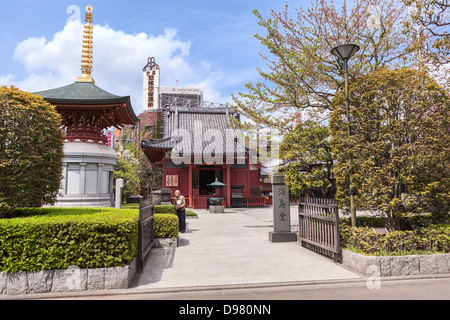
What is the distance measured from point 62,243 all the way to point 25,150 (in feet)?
8.00

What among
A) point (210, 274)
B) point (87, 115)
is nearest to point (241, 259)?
point (210, 274)

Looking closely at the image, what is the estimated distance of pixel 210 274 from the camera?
5.86m

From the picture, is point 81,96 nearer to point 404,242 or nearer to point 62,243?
point 62,243

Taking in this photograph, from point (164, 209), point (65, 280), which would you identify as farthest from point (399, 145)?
point (164, 209)

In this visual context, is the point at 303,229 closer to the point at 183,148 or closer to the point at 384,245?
the point at 384,245

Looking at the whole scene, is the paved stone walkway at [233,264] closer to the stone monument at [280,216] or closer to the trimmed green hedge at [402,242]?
the stone monument at [280,216]

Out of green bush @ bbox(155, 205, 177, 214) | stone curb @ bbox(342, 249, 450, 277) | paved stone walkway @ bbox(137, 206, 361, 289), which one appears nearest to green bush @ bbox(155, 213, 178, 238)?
paved stone walkway @ bbox(137, 206, 361, 289)

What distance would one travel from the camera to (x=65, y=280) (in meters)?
4.88

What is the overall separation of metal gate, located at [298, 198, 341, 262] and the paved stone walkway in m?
0.26

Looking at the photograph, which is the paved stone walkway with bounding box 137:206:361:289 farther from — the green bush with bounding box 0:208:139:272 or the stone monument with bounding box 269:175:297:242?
the green bush with bounding box 0:208:139:272

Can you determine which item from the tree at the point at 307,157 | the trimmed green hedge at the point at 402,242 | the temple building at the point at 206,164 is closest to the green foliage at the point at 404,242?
the trimmed green hedge at the point at 402,242

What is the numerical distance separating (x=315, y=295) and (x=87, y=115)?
44.2ft

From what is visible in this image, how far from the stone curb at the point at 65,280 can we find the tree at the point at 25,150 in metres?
1.69

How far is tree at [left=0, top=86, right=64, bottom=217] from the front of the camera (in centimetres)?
575
